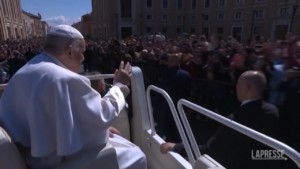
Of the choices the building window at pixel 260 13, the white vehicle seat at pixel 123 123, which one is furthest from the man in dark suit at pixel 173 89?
the building window at pixel 260 13

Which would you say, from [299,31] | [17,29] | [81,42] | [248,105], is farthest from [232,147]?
[17,29]

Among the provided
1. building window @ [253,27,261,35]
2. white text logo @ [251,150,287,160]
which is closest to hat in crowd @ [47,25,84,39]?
white text logo @ [251,150,287,160]

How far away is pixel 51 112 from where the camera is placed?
1.31 m

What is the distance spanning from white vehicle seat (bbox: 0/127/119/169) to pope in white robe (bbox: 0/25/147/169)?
44mm

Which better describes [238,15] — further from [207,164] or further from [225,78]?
[207,164]

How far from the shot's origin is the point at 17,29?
53375mm

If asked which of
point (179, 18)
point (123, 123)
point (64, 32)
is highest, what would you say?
point (179, 18)

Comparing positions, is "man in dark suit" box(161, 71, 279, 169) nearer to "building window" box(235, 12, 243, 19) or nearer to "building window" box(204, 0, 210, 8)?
"building window" box(235, 12, 243, 19)

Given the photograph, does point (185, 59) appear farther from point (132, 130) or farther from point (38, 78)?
point (38, 78)

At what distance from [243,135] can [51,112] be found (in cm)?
140

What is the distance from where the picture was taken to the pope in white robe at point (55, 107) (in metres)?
1.27

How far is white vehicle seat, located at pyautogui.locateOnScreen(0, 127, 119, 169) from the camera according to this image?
122cm

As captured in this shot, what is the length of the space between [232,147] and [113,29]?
164 ft

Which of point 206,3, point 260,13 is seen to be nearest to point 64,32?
point 260,13
